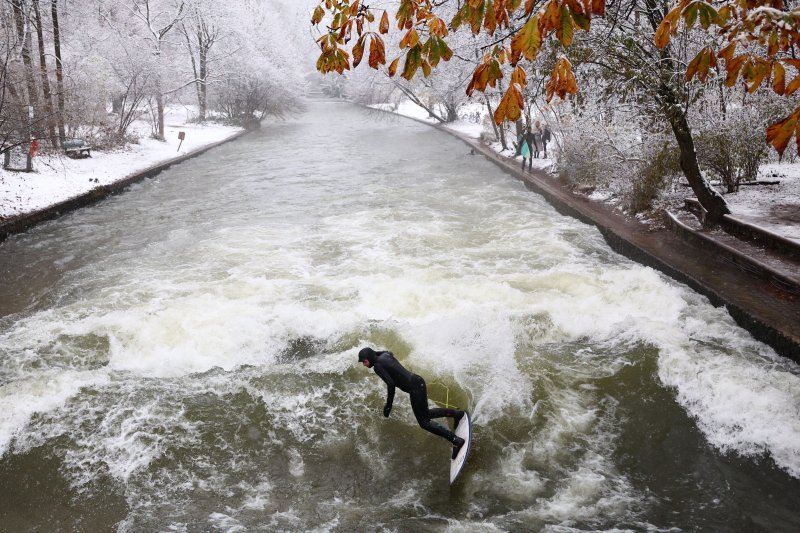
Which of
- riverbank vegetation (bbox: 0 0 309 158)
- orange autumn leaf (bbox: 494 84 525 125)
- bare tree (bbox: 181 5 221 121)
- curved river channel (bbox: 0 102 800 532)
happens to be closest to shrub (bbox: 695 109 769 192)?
curved river channel (bbox: 0 102 800 532)

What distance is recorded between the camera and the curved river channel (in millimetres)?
5012

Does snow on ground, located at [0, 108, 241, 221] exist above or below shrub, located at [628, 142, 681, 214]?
below

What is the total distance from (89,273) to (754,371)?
11.7 metres

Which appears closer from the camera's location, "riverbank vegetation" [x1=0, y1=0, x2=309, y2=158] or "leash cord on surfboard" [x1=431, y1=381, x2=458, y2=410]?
"leash cord on surfboard" [x1=431, y1=381, x2=458, y2=410]

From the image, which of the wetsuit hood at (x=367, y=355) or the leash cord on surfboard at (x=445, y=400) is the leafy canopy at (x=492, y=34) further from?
the leash cord on surfboard at (x=445, y=400)

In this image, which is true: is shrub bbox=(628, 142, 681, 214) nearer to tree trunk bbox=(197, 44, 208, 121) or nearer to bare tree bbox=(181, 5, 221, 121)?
bare tree bbox=(181, 5, 221, 121)

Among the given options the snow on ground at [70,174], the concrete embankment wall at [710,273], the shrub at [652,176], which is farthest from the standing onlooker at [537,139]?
the snow on ground at [70,174]

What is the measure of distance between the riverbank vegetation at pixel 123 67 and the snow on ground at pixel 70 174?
86 centimetres

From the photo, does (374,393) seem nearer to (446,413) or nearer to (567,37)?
(446,413)

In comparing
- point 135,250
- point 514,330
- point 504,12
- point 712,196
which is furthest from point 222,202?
point 504,12

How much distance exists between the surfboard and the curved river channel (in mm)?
172

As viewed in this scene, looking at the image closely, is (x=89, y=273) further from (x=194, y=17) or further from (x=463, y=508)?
(x=194, y=17)

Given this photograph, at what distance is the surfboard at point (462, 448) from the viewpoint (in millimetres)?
5131

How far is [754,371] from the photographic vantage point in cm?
649
